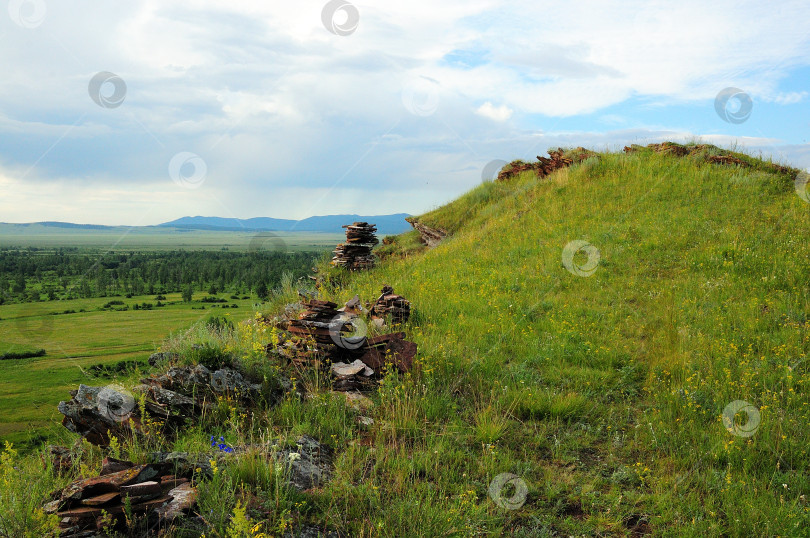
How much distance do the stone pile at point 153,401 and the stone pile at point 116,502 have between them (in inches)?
52.7

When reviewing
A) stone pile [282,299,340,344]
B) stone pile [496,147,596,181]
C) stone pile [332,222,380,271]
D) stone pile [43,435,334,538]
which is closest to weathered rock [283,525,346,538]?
stone pile [43,435,334,538]

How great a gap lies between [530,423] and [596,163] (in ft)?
55.1

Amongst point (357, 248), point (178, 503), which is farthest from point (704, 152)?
point (178, 503)

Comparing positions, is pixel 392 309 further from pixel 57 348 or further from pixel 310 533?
pixel 57 348

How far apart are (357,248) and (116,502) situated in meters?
18.0

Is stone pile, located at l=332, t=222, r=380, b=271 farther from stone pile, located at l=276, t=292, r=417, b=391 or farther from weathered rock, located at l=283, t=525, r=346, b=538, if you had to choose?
weathered rock, located at l=283, t=525, r=346, b=538

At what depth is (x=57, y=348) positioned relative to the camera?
43.2 feet

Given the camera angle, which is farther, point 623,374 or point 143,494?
point 623,374

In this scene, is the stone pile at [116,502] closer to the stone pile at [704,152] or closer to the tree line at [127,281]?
the tree line at [127,281]

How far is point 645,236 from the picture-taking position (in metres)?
13.3

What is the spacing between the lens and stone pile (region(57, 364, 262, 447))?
5215 mm

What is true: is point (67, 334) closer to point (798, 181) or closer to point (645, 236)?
point (645, 236)

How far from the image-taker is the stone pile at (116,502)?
3258 mm

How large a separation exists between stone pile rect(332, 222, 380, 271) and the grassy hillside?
6.38m
